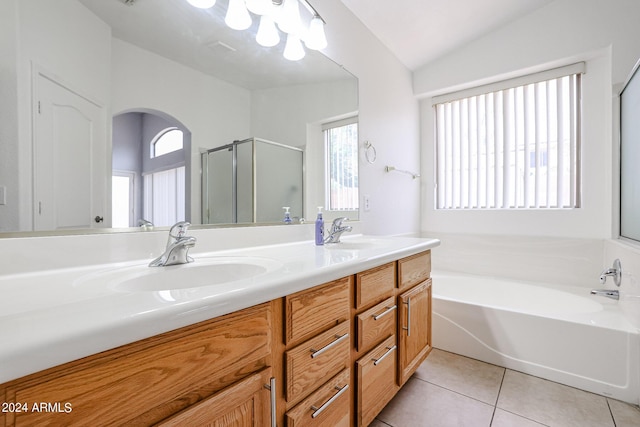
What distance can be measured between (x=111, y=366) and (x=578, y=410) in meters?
1.95

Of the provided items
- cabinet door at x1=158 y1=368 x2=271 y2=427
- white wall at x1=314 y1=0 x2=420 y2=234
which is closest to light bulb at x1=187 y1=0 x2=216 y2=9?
white wall at x1=314 y1=0 x2=420 y2=234

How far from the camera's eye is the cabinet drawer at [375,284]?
1.05 metres

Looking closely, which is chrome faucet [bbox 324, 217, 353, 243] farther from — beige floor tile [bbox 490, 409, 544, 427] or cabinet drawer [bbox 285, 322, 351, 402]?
beige floor tile [bbox 490, 409, 544, 427]

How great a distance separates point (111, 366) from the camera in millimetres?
450

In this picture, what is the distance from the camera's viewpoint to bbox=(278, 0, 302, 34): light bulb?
1.50 meters

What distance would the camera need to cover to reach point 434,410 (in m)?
1.41

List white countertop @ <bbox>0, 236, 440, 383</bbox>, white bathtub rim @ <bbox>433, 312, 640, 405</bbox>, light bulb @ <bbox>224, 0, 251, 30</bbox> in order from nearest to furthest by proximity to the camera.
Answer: white countertop @ <bbox>0, 236, 440, 383</bbox> < light bulb @ <bbox>224, 0, 251, 30</bbox> < white bathtub rim @ <bbox>433, 312, 640, 405</bbox>

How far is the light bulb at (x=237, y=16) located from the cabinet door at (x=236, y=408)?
1.38 meters

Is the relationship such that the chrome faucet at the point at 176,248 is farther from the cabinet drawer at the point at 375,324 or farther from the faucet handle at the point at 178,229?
the cabinet drawer at the point at 375,324

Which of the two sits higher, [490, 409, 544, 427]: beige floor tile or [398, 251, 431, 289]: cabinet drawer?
[398, 251, 431, 289]: cabinet drawer

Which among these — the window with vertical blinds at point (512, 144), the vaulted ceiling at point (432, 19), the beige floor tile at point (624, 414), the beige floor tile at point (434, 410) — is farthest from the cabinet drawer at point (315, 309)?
the window with vertical blinds at point (512, 144)

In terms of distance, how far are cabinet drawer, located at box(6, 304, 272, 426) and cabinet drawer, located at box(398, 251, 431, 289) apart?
818mm

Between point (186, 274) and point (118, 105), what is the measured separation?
0.59 m

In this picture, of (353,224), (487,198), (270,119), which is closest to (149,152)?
(270,119)
